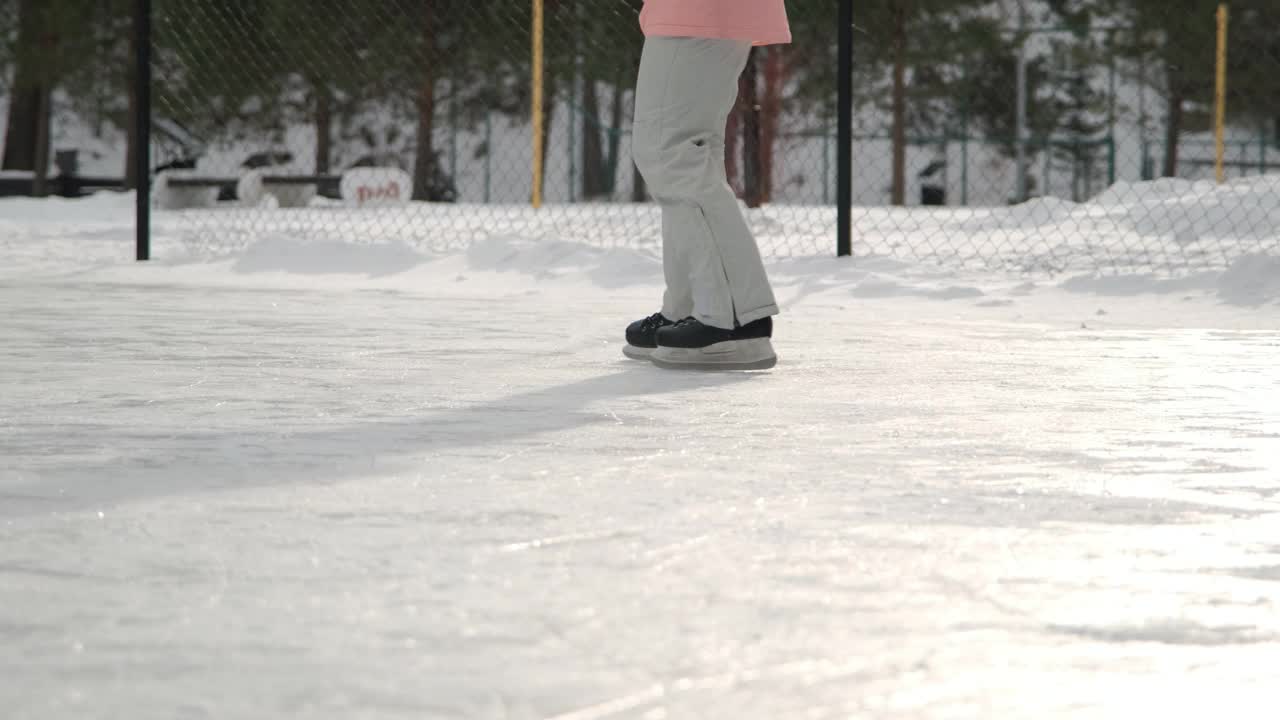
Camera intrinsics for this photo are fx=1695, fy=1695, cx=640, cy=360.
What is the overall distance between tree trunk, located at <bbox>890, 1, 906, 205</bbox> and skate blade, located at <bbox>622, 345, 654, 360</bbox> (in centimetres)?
1693

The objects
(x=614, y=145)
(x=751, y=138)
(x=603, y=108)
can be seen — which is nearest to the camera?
(x=751, y=138)

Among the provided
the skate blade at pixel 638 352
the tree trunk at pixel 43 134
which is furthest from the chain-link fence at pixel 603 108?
the skate blade at pixel 638 352

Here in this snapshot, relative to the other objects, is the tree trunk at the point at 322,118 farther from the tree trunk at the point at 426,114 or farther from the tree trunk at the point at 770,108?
the tree trunk at the point at 770,108

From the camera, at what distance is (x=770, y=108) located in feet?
66.8

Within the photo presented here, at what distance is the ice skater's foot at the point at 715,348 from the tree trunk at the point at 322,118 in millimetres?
16679

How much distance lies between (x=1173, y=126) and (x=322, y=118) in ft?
38.2

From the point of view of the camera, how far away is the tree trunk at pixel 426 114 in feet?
61.8

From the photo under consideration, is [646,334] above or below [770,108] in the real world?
below

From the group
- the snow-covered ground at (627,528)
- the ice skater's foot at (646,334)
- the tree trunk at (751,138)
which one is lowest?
the snow-covered ground at (627,528)

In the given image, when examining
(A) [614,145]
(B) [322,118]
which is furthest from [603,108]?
(B) [322,118]

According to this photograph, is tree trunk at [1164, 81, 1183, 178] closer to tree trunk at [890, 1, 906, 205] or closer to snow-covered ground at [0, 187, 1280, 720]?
tree trunk at [890, 1, 906, 205]

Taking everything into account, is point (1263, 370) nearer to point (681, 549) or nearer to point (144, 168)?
point (681, 549)

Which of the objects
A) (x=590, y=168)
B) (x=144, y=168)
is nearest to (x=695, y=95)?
(x=144, y=168)

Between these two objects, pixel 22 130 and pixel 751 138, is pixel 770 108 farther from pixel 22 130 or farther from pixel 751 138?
pixel 22 130
